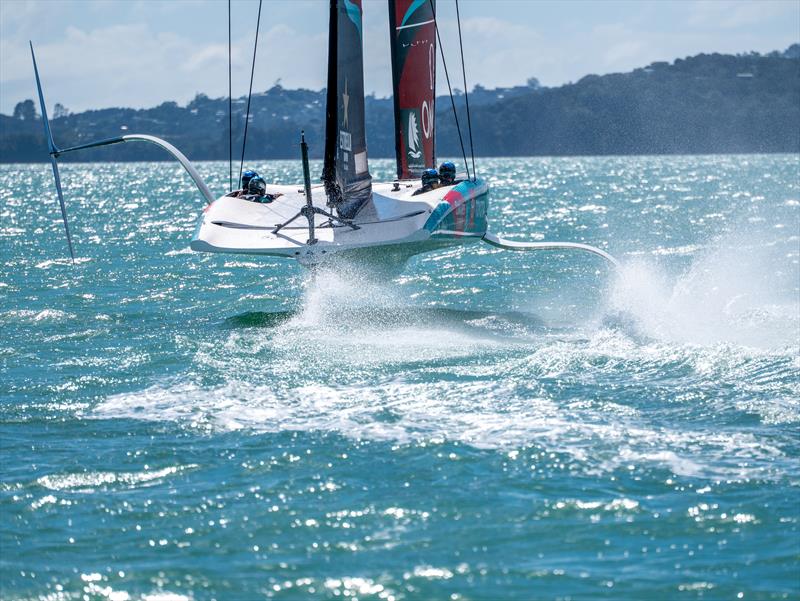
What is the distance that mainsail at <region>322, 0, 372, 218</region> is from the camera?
13.4 metres

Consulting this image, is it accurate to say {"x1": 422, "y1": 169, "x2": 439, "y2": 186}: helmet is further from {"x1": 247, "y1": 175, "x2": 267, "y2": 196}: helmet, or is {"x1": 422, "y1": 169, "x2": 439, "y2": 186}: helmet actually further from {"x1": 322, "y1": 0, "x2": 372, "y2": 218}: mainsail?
{"x1": 247, "y1": 175, "x2": 267, "y2": 196}: helmet

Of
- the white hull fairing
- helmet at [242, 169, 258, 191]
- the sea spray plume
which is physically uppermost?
helmet at [242, 169, 258, 191]

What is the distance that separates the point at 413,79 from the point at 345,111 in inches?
125

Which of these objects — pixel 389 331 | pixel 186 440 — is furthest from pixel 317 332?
pixel 186 440

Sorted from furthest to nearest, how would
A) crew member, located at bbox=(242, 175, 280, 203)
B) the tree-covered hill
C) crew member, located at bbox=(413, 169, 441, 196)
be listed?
1. the tree-covered hill
2. crew member, located at bbox=(413, 169, 441, 196)
3. crew member, located at bbox=(242, 175, 280, 203)

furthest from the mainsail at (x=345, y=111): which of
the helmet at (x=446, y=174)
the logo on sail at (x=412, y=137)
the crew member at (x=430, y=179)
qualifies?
the logo on sail at (x=412, y=137)

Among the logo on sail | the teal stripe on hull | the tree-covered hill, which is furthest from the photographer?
the tree-covered hill

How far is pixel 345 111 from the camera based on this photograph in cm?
1385

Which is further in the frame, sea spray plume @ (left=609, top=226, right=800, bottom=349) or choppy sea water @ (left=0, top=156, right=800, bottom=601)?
sea spray plume @ (left=609, top=226, right=800, bottom=349)

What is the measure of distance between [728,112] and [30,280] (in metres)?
169

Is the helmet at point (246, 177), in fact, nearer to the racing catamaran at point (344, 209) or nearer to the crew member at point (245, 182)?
the crew member at point (245, 182)

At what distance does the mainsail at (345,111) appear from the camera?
43.9 feet

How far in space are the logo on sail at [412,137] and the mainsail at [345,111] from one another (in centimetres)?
248

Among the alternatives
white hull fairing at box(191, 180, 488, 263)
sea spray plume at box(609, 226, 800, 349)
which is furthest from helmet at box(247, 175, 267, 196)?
sea spray plume at box(609, 226, 800, 349)
